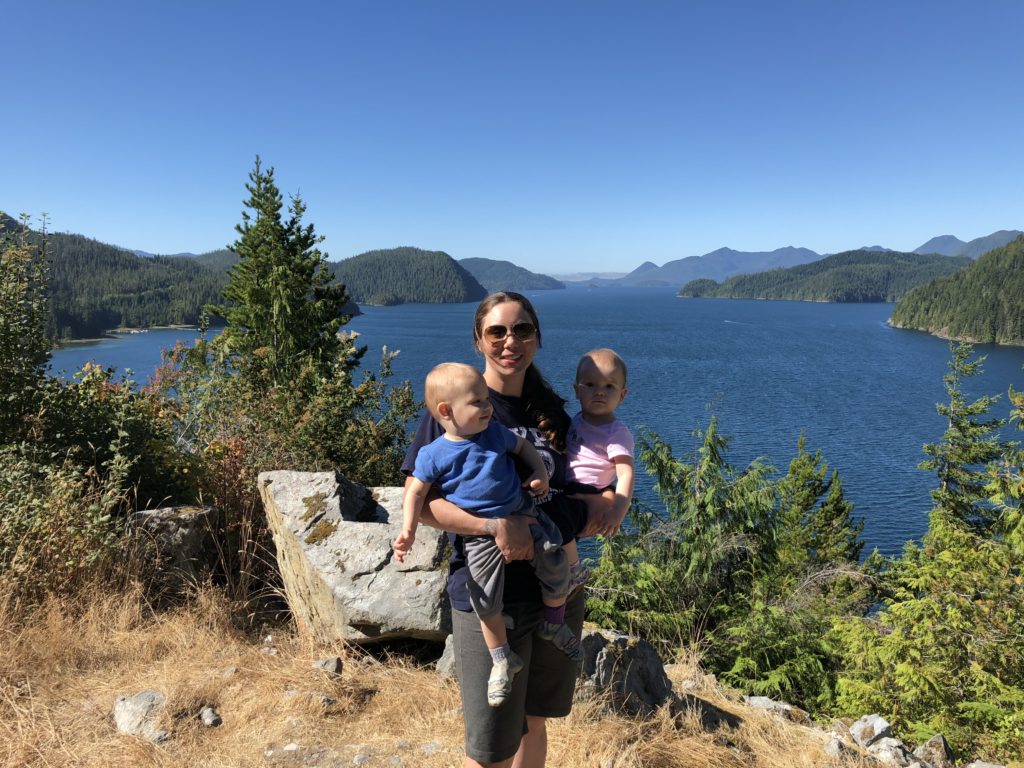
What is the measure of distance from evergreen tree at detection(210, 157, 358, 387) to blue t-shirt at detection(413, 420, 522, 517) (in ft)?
54.5

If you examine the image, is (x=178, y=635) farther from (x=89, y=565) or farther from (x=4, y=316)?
(x=4, y=316)

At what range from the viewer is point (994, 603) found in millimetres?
9422

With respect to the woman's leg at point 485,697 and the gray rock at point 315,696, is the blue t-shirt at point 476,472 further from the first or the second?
the gray rock at point 315,696

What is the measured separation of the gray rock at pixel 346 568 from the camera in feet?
13.0

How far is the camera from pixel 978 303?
330ft

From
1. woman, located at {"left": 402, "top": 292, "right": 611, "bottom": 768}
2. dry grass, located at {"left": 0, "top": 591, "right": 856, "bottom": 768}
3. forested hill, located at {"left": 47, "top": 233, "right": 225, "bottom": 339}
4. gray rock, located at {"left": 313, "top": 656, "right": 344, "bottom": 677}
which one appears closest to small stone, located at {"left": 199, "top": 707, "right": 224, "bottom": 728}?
dry grass, located at {"left": 0, "top": 591, "right": 856, "bottom": 768}

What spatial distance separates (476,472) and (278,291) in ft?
63.8

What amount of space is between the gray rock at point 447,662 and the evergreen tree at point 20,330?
4010 mm

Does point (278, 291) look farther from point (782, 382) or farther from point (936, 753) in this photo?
point (782, 382)

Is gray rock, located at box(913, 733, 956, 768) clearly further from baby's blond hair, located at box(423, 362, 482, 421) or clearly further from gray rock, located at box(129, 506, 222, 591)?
gray rock, located at box(129, 506, 222, 591)

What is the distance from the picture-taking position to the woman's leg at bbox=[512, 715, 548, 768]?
2.37 m

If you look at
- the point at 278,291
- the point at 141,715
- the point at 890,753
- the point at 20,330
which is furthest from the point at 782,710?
the point at 278,291

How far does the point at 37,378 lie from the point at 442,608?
415 cm

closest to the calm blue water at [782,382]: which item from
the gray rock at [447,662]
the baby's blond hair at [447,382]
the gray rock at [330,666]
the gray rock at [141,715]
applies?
the gray rock at [447,662]
